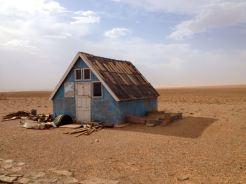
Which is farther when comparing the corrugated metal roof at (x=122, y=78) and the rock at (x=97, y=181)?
the corrugated metal roof at (x=122, y=78)

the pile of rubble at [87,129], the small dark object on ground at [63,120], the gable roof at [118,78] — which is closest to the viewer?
the pile of rubble at [87,129]

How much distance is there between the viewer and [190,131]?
1645cm

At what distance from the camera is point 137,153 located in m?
12.0

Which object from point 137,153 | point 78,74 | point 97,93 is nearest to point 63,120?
point 97,93

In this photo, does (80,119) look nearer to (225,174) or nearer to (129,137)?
(129,137)

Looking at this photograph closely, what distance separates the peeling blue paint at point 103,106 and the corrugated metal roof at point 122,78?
0.46 metres

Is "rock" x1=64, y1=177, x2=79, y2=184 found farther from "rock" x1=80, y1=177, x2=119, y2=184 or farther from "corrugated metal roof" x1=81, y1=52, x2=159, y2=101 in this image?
"corrugated metal roof" x1=81, y1=52, x2=159, y2=101

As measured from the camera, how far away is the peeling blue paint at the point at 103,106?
1881cm

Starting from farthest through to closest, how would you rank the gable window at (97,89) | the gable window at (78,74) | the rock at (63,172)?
the gable window at (78,74) → the gable window at (97,89) → the rock at (63,172)

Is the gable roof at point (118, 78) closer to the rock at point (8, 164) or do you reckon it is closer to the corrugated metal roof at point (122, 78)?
the corrugated metal roof at point (122, 78)

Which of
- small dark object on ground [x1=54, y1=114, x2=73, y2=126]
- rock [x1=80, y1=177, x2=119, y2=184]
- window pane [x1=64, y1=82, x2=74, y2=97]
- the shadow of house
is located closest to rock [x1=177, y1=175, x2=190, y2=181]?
rock [x1=80, y1=177, x2=119, y2=184]

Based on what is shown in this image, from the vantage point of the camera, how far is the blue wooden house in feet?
62.0

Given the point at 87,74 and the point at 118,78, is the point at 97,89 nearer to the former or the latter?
the point at 87,74

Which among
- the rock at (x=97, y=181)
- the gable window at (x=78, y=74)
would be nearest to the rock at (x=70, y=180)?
the rock at (x=97, y=181)
